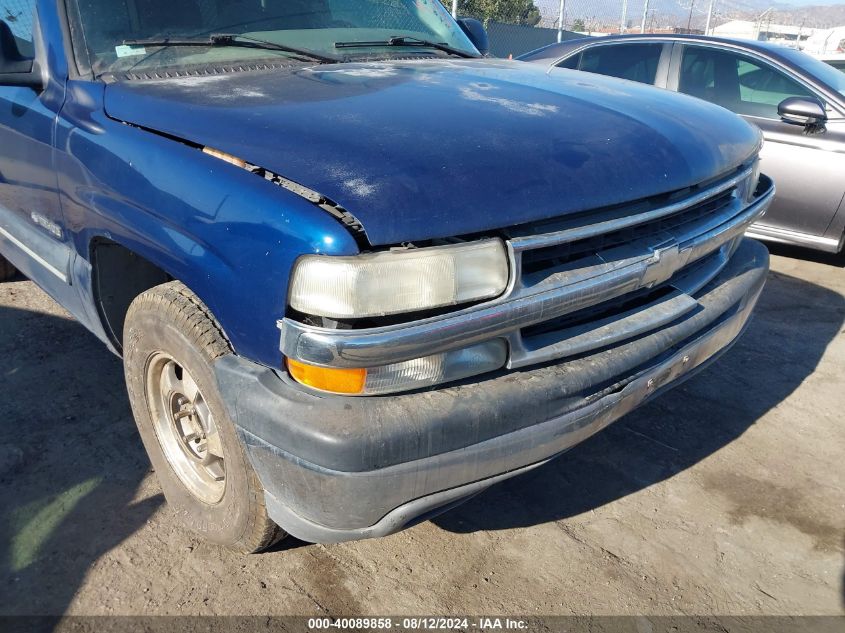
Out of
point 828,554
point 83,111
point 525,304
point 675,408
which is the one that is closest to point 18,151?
point 83,111

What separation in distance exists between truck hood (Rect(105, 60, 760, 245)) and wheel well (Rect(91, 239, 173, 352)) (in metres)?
0.53

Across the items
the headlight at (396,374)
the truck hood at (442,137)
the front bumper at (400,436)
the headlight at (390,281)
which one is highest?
the truck hood at (442,137)

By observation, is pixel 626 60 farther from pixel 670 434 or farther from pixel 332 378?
pixel 332 378

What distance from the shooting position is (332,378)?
1.80 meters

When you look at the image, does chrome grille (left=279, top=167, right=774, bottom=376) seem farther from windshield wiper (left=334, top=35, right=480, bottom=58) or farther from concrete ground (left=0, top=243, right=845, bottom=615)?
windshield wiper (left=334, top=35, right=480, bottom=58)

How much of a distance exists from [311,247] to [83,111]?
1318 millimetres

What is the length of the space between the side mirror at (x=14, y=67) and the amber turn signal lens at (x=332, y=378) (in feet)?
5.72

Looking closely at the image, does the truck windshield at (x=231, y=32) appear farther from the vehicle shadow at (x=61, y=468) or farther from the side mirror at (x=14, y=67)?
the vehicle shadow at (x=61, y=468)

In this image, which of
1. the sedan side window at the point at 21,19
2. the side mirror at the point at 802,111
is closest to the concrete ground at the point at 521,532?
the sedan side window at the point at 21,19

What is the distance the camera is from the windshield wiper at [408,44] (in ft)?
10.2

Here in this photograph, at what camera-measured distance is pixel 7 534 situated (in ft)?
8.43

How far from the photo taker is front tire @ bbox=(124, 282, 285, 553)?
82.0 inches

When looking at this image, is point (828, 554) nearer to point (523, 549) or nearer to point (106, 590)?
point (523, 549)

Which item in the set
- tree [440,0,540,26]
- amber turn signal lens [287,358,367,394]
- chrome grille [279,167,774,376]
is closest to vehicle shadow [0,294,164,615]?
amber turn signal lens [287,358,367,394]
